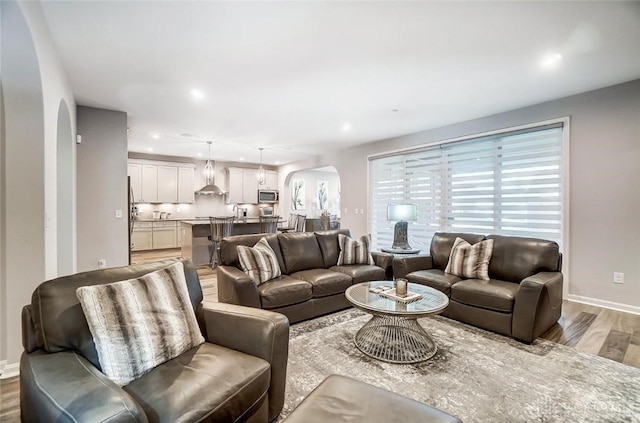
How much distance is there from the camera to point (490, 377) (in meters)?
2.11

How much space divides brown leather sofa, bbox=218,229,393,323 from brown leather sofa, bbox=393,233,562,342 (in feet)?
2.08

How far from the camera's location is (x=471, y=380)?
207 centimetres

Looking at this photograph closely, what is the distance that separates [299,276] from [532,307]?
222cm

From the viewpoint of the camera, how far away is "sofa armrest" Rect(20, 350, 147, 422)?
2.99ft

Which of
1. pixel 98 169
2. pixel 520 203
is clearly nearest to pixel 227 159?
pixel 98 169

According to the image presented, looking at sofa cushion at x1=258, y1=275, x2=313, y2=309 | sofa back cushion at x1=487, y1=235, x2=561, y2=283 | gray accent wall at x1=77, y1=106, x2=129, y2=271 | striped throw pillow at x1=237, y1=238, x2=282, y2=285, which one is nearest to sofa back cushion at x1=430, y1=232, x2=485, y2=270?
sofa back cushion at x1=487, y1=235, x2=561, y2=283

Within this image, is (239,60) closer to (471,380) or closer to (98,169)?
(98,169)

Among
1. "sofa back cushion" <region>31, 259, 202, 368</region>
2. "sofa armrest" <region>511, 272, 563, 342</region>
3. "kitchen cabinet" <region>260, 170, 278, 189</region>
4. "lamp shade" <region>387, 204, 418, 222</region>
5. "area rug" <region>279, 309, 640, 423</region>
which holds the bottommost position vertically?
"area rug" <region>279, 309, 640, 423</region>

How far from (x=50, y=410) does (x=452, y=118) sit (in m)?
5.22

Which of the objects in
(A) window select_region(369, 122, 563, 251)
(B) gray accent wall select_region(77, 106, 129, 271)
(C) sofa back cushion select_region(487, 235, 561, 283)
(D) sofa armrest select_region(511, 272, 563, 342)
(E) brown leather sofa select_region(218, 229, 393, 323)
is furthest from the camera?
(B) gray accent wall select_region(77, 106, 129, 271)

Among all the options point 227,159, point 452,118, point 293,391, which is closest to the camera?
point 293,391

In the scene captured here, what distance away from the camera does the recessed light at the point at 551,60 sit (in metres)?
2.77

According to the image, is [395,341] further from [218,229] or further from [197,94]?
[218,229]

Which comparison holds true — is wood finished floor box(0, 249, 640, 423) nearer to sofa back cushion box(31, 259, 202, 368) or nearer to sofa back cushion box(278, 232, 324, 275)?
sofa back cushion box(31, 259, 202, 368)
